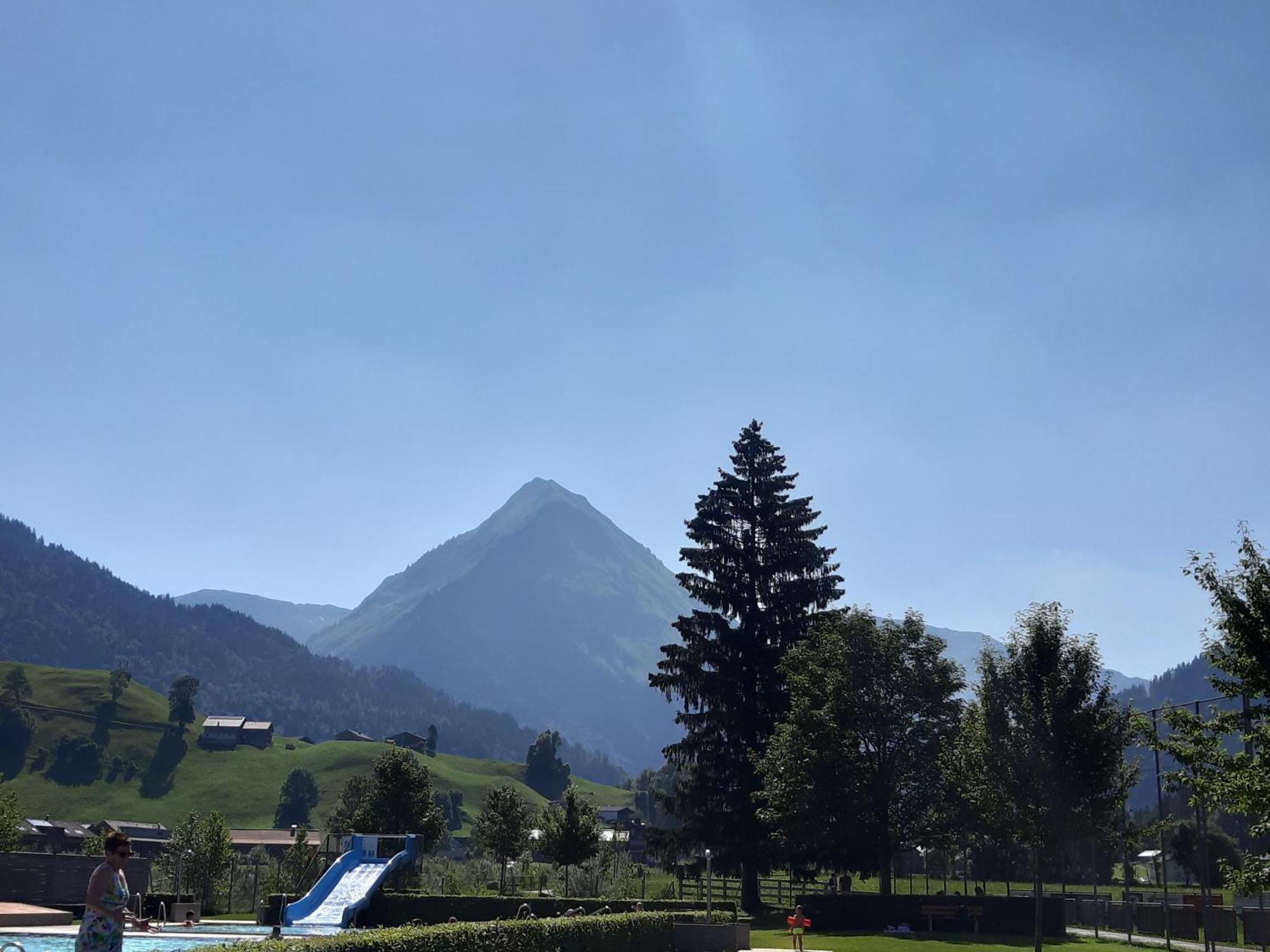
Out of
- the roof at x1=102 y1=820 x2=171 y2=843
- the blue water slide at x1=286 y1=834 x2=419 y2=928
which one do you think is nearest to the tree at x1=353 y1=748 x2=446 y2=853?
the blue water slide at x1=286 y1=834 x2=419 y2=928

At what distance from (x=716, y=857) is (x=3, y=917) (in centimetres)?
3203

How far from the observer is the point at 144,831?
519 feet

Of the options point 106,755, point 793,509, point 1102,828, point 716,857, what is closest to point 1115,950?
point 1102,828

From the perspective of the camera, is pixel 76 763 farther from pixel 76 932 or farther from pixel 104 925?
pixel 104 925

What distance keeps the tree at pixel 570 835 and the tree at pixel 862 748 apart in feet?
32.1

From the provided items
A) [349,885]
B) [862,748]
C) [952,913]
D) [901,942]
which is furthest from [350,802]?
[901,942]

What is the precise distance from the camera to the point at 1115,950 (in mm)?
36188

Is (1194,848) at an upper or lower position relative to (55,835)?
upper

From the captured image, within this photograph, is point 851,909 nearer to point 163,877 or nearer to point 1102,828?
point 1102,828

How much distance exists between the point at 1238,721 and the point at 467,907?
87.3 feet

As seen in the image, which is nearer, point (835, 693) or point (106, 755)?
point (835, 693)

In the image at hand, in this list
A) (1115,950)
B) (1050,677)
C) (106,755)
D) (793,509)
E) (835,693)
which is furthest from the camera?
(106,755)

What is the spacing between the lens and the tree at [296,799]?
7323 inches

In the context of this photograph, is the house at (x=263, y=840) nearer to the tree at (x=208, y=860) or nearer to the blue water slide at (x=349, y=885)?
the tree at (x=208, y=860)
